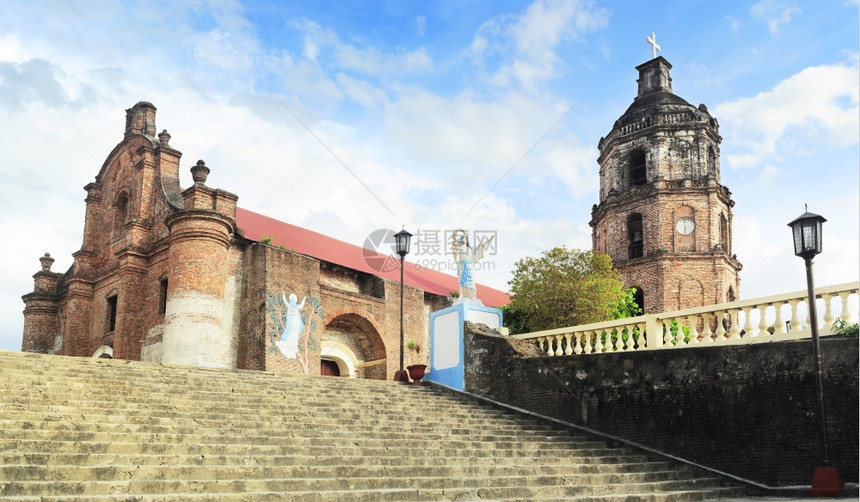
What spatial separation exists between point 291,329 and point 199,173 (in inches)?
191

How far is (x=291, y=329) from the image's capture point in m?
20.0

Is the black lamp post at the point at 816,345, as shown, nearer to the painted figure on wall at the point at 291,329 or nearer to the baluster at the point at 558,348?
the baluster at the point at 558,348

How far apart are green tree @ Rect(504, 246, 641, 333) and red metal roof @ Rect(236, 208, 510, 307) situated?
540 centimetres

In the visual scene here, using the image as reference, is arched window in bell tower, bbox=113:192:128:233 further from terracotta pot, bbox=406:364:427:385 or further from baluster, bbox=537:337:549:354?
A: baluster, bbox=537:337:549:354

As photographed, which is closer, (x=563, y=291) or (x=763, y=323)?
(x=763, y=323)

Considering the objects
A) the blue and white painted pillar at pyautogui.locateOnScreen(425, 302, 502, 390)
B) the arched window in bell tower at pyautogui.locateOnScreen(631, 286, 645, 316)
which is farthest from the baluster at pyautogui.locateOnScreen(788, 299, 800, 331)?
the arched window in bell tower at pyautogui.locateOnScreen(631, 286, 645, 316)

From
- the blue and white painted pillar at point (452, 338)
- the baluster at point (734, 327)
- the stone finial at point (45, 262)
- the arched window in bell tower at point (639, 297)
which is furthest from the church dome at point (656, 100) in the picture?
the stone finial at point (45, 262)

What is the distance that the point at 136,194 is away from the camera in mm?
21672

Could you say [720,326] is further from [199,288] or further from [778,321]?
[199,288]

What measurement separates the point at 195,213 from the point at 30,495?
1295cm

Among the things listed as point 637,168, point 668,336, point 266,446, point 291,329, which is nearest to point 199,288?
point 291,329

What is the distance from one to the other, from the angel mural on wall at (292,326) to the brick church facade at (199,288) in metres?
0.04

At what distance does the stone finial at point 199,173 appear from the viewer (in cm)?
1895

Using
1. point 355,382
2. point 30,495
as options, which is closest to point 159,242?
point 355,382
